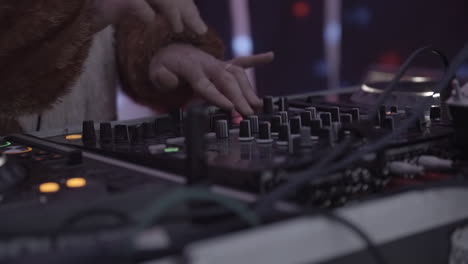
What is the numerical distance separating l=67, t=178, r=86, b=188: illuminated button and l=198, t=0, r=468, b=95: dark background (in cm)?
179

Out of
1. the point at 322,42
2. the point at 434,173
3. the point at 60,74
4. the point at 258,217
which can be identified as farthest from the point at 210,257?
the point at 322,42

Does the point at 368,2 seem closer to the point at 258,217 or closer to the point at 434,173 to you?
the point at 434,173

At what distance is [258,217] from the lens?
365 millimetres

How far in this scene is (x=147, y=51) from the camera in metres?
1.21

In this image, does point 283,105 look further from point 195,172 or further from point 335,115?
point 195,172

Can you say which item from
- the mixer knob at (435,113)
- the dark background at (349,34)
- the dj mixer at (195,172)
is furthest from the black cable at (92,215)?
the dark background at (349,34)

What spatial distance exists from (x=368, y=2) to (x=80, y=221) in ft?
7.72

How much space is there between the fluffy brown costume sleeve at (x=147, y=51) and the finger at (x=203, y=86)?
0.50 ft

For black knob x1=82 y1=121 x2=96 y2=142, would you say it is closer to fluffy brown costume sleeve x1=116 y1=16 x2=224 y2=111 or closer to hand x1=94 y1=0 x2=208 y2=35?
hand x1=94 y1=0 x2=208 y2=35

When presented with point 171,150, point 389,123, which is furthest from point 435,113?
point 171,150

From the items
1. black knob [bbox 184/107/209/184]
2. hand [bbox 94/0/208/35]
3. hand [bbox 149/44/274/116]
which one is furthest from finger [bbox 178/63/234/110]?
black knob [bbox 184/107/209/184]

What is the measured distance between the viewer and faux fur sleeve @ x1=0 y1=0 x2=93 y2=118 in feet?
2.70

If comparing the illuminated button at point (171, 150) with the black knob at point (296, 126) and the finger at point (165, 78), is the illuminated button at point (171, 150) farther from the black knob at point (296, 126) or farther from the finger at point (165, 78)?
the finger at point (165, 78)

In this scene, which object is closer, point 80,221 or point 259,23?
point 80,221
